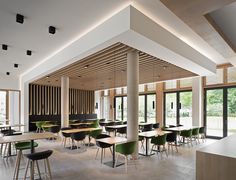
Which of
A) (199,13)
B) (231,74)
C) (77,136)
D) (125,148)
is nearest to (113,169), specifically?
(125,148)

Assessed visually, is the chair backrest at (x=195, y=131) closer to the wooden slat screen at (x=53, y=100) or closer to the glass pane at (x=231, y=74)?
the glass pane at (x=231, y=74)

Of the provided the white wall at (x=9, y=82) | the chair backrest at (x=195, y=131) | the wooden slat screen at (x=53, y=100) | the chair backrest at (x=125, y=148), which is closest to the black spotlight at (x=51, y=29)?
the chair backrest at (x=125, y=148)

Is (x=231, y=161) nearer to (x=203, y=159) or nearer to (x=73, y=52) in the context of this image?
(x=203, y=159)

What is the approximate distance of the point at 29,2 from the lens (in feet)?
11.6

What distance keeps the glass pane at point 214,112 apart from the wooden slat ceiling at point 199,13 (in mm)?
7093

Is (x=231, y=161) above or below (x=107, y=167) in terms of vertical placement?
above

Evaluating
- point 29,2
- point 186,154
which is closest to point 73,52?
point 29,2

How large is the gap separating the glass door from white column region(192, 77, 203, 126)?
1.16 feet

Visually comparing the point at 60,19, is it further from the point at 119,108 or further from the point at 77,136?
the point at 119,108

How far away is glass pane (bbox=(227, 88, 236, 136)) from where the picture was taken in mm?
9055

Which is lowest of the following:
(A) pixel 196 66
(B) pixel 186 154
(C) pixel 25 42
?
(B) pixel 186 154

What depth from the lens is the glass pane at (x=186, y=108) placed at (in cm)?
1087

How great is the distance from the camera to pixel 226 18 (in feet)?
10.3

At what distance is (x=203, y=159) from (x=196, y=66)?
4639 millimetres
